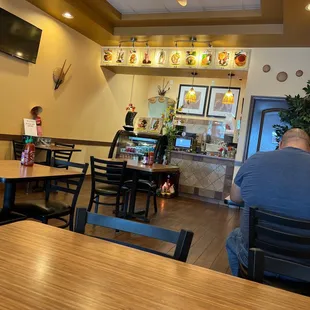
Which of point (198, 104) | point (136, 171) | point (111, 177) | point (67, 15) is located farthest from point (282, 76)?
point (67, 15)

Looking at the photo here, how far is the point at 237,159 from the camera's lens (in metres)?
6.16

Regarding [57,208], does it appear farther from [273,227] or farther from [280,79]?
[280,79]

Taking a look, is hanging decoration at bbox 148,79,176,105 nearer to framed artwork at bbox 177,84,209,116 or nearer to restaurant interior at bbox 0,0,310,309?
framed artwork at bbox 177,84,209,116

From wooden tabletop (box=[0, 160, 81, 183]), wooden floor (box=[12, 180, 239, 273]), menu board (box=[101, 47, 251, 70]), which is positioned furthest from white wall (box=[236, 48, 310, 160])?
wooden tabletop (box=[0, 160, 81, 183])

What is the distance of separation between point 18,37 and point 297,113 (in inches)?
190

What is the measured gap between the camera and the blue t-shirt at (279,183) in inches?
67.0

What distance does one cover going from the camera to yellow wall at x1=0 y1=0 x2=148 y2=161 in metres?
5.29

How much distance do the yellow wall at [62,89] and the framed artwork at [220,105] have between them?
253 centimetres

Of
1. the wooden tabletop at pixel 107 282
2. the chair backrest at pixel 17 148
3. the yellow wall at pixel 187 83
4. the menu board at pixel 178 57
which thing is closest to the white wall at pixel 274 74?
the menu board at pixel 178 57

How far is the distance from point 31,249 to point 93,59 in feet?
21.8

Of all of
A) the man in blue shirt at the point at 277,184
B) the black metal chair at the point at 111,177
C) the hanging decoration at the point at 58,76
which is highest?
the hanging decoration at the point at 58,76

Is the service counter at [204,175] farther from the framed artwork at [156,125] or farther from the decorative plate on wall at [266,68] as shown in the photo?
the decorative plate on wall at [266,68]

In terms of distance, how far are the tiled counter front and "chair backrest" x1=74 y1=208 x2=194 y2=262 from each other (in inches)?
207

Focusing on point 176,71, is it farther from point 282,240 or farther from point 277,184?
point 282,240
